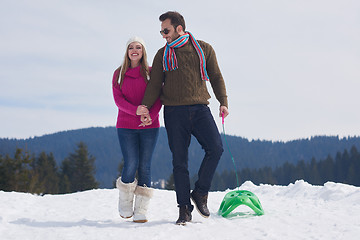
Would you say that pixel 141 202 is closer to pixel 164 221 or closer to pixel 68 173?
pixel 164 221

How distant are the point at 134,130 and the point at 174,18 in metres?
1.36

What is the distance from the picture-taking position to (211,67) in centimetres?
438

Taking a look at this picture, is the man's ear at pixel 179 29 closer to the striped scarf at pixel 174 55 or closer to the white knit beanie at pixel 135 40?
the striped scarf at pixel 174 55

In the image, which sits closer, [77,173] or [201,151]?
[77,173]

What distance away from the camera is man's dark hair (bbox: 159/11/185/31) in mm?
4215

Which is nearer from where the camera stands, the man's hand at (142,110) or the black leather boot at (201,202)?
the man's hand at (142,110)

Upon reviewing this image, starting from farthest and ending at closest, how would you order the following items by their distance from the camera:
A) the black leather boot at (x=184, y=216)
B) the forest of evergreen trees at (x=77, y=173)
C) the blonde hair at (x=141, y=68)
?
the forest of evergreen trees at (x=77, y=173)
the blonde hair at (x=141, y=68)
the black leather boot at (x=184, y=216)

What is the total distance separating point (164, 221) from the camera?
14.1ft

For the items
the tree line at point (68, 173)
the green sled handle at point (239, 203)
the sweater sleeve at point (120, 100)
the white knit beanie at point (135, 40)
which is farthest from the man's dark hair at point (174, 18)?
the tree line at point (68, 173)

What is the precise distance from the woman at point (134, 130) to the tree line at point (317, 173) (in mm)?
60575

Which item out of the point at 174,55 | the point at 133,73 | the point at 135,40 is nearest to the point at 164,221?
the point at 133,73

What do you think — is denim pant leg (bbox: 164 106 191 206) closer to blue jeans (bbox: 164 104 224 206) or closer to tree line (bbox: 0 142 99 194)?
blue jeans (bbox: 164 104 224 206)

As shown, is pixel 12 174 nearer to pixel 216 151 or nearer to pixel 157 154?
pixel 216 151

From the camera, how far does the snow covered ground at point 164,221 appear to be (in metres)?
3.73
